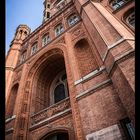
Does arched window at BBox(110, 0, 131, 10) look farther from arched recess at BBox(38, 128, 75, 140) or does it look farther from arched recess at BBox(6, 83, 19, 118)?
arched recess at BBox(6, 83, 19, 118)

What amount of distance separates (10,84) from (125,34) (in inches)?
351

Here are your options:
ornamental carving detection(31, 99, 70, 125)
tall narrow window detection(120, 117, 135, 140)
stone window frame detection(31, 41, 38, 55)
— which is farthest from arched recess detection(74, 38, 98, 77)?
stone window frame detection(31, 41, 38, 55)

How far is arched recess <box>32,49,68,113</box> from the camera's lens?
34.0 ft

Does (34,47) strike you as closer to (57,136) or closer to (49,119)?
(49,119)

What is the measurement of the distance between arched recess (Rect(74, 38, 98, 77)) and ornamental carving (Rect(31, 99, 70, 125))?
65.4 inches

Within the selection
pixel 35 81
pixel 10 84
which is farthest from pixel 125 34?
pixel 10 84

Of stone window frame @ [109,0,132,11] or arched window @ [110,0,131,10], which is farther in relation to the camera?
arched window @ [110,0,131,10]

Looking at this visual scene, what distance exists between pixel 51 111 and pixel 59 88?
114 inches

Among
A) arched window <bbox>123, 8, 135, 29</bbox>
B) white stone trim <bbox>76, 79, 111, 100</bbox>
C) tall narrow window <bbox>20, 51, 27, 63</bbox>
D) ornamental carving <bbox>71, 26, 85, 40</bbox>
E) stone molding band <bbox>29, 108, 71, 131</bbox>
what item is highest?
tall narrow window <bbox>20, 51, 27, 63</bbox>

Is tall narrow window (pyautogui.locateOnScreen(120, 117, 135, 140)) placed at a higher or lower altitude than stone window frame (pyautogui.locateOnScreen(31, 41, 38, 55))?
lower

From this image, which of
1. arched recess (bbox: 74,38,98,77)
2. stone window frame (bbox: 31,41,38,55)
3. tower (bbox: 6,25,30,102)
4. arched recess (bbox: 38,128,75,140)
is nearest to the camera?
arched recess (bbox: 38,128,75,140)

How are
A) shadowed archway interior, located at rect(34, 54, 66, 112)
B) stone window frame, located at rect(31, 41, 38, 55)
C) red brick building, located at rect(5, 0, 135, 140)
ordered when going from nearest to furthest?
1. red brick building, located at rect(5, 0, 135, 140)
2. shadowed archway interior, located at rect(34, 54, 66, 112)
3. stone window frame, located at rect(31, 41, 38, 55)

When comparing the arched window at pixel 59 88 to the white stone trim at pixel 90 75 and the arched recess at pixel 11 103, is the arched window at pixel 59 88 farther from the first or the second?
the white stone trim at pixel 90 75

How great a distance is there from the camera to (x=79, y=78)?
24.9 feet
